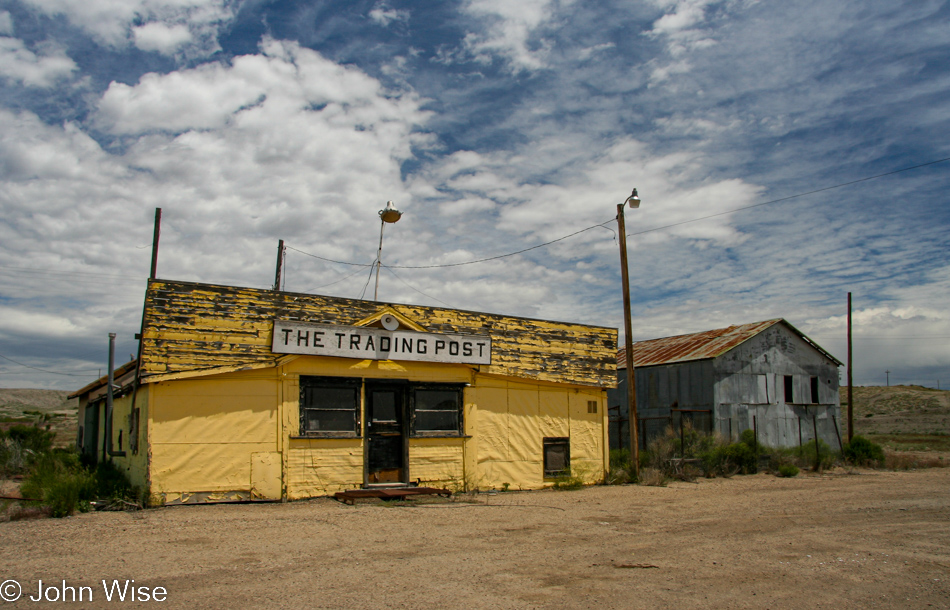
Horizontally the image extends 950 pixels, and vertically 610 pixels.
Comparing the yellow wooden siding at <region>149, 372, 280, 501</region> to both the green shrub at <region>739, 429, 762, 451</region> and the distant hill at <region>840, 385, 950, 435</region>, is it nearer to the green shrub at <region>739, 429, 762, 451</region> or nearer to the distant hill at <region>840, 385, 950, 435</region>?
the green shrub at <region>739, 429, 762, 451</region>

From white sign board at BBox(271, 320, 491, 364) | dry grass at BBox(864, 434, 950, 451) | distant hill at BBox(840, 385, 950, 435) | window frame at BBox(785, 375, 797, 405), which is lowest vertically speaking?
dry grass at BBox(864, 434, 950, 451)

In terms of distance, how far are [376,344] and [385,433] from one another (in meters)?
1.82

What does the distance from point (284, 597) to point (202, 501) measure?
21.3ft

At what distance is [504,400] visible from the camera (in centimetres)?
1445

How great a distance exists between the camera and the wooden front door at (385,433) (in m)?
12.8

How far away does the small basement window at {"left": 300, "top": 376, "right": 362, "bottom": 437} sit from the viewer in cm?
1224

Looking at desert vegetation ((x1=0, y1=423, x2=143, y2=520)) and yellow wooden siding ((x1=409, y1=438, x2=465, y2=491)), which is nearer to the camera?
desert vegetation ((x1=0, y1=423, x2=143, y2=520))

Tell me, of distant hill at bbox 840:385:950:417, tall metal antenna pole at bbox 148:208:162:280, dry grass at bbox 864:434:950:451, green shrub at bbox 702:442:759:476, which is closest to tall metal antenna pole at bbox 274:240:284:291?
tall metal antenna pole at bbox 148:208:162:280

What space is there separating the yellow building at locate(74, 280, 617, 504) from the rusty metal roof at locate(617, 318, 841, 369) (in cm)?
899

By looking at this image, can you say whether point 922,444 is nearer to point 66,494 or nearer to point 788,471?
point 788,471

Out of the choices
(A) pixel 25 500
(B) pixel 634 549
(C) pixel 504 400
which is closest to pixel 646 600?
(B) pixel 634 549

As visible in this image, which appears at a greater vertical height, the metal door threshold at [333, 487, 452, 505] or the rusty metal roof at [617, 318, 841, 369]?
the rusty metal roof at [617, 318, 841, 369]

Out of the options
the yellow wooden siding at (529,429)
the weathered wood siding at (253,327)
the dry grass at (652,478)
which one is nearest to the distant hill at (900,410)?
the dry grass at (652,478)

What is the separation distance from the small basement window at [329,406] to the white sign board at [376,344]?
0.60m
